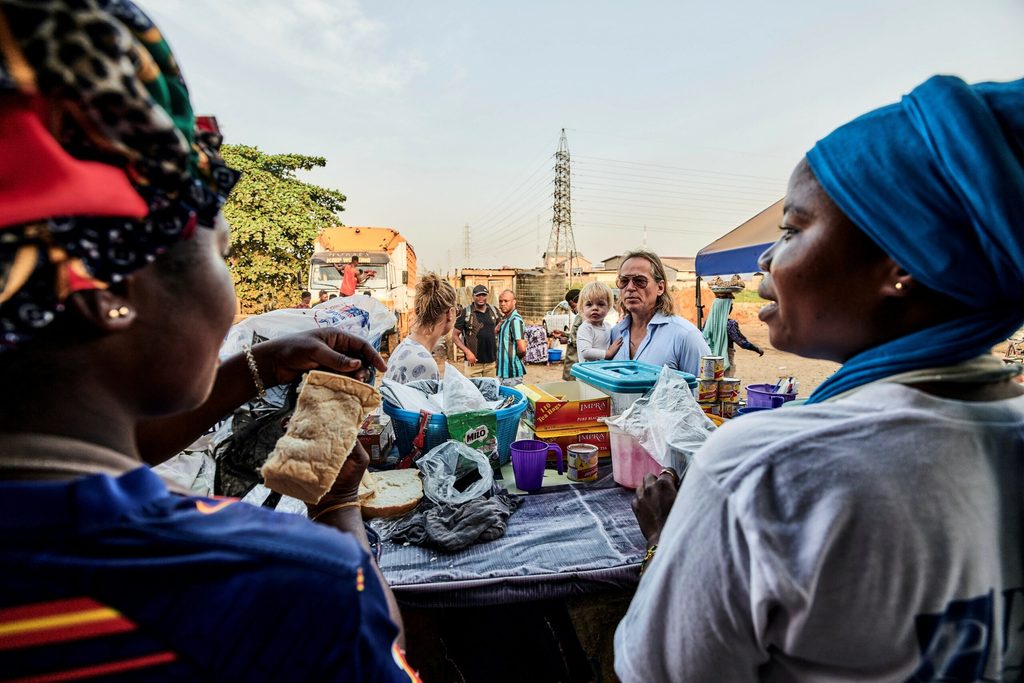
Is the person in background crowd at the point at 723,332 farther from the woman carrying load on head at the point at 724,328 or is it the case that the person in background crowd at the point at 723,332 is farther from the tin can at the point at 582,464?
the tin can at the point at 582,464

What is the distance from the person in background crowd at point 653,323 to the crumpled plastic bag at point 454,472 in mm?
2149

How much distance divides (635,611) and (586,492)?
1119mm

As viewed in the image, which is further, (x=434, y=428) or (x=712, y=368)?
(x=712, y=368)

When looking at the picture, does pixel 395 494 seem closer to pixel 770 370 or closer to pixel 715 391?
pixel 715 391

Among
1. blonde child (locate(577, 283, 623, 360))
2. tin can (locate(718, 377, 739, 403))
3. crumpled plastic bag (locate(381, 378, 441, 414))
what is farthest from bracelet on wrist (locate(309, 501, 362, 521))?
blonde child (locate(577, 283, 623, 360))

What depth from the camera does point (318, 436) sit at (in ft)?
4.09

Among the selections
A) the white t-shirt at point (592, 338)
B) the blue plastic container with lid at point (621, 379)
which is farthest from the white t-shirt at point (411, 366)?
the white t-shirt at point (592, 338)

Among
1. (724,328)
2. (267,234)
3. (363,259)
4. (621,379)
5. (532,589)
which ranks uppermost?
(267,234)

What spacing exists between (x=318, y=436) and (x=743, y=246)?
6914mm

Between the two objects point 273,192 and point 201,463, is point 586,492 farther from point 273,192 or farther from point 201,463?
point 273,192

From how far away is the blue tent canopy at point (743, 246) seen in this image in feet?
20.6

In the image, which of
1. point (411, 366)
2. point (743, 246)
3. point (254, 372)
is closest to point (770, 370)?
point (743, 246)

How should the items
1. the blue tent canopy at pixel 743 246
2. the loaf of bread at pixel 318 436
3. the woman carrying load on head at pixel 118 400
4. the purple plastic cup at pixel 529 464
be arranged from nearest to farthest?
1. the woman carrying load on head at pixel 118 400
2. the loaf of bread at pixel 318 436
3. the purple plastic cup at pixel 529 464
4. the blue tent canopy at pixel 743 246

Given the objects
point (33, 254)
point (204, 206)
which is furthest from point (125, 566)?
→ point (204, 206)
